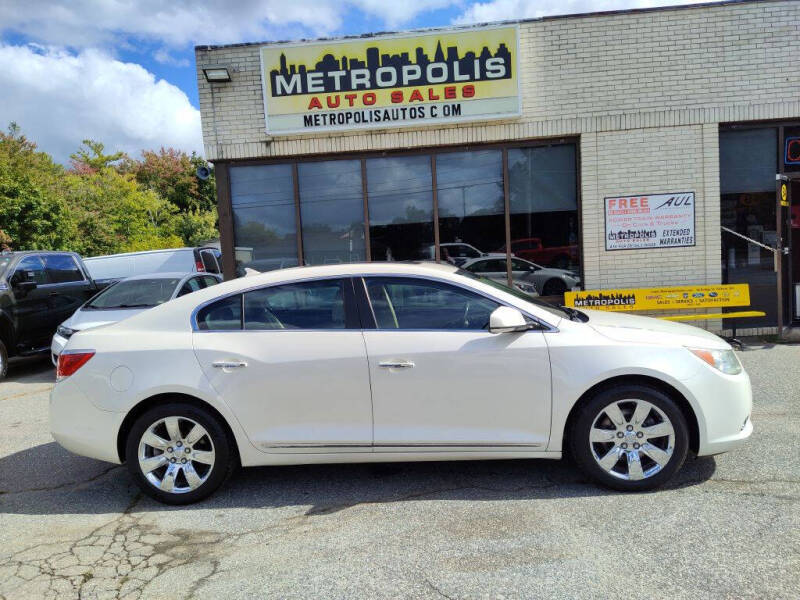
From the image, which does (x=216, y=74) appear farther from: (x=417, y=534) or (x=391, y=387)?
(x=417, y=534)

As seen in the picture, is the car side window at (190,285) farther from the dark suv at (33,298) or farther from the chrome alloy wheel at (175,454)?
the chrome alloy wheel at (175,454)

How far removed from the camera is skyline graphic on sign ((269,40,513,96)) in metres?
8.90

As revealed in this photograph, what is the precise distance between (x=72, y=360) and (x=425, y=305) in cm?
240

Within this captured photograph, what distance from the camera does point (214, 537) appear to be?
350 cm

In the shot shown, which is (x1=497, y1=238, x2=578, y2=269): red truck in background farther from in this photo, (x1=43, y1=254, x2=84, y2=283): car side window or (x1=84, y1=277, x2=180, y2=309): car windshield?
(x1=43, y1=254, x2=84, y2=283): car side window

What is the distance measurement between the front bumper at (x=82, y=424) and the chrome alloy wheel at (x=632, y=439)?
122 inches

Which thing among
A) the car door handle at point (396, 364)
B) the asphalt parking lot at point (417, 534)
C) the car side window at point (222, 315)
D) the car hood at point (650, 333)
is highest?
the car side window at point (222, 315)

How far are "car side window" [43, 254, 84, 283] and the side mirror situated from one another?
30.2 ft

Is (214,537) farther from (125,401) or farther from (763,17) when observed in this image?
(763,17)

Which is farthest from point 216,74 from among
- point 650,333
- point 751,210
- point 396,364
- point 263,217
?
point 751,210

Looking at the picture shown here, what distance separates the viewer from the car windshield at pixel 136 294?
8898 millimetres

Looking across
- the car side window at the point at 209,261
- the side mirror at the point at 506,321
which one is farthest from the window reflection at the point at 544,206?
the car side window at the point at 209,261

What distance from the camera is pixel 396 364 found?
381cm

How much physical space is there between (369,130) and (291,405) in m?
6.35
